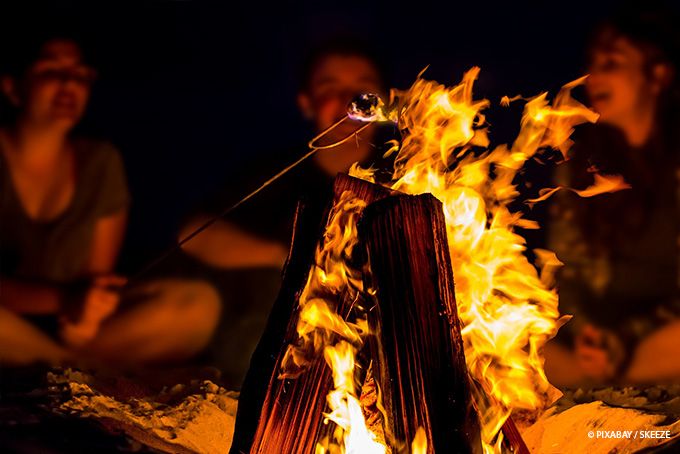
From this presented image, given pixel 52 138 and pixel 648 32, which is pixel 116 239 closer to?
pixel 52 138

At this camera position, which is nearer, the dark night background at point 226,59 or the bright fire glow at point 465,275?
the bright fire glow at point 465,275

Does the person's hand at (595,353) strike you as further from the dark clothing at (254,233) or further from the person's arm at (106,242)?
the person's arm at (106,242)

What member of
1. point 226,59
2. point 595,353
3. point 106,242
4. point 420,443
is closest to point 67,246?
point 106,242

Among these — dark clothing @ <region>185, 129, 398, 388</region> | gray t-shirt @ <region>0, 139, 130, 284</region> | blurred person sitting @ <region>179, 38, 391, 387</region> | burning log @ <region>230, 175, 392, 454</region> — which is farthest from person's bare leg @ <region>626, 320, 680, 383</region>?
gray t-shirt @ <region>0, 139, 130, 284</region>

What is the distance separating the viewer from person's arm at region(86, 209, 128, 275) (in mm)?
5512

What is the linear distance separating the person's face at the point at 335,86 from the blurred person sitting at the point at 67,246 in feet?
5.18

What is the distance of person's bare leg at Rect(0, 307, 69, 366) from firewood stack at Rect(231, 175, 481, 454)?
3305 mm

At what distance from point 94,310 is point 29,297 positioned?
0.49 m

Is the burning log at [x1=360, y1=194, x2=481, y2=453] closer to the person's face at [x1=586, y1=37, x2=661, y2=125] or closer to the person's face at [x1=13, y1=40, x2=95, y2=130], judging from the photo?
the person's face at [x1=586, y1=37, x2=661, y2=125]

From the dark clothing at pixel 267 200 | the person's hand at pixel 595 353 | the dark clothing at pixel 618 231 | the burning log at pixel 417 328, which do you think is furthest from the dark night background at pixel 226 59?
the burning log at pixel 417 328

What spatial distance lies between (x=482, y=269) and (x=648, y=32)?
3426 millimetres

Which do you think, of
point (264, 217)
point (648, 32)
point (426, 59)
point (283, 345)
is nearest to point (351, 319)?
point (283, 345)

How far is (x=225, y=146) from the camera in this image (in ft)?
18.0

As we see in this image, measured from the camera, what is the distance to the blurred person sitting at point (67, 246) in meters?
5.39
